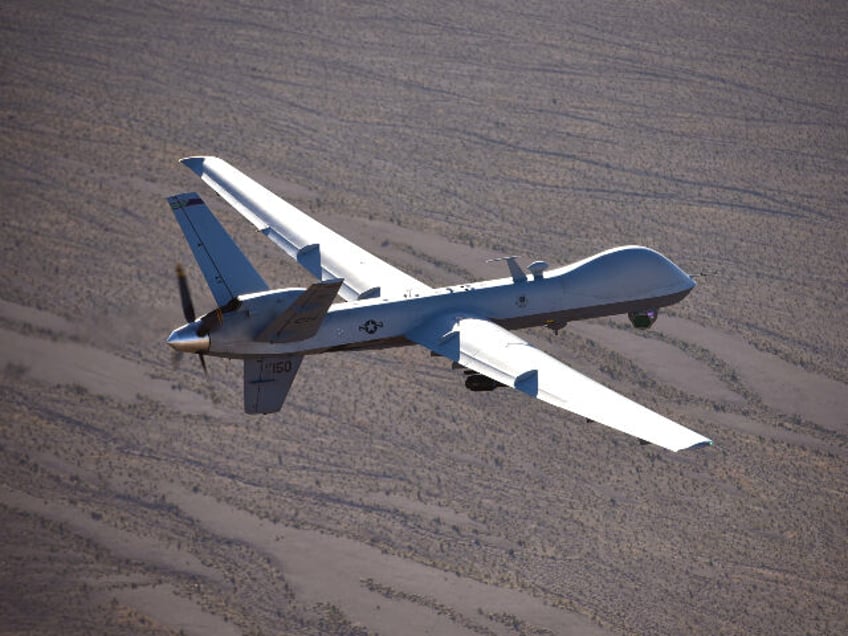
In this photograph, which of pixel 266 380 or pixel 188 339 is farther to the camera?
pixel 266 380

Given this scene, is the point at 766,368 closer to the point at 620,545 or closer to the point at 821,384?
the point at 821,384

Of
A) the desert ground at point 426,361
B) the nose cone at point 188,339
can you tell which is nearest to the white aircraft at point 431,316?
the nose cone at point 188,339

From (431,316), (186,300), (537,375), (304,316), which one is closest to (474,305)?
(431,316)

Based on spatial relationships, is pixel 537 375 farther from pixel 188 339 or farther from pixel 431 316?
pixel 188 339

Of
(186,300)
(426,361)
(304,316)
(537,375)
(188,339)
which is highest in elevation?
(186,300)

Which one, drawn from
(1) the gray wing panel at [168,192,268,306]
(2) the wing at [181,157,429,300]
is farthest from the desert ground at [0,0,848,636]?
(2) the wing at [181,157,429,300]

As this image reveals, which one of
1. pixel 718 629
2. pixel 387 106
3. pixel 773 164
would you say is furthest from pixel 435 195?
pixel 718 629

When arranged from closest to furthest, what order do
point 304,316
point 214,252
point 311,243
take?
1. point 304,316
2. point 214,252
3. point 311,243

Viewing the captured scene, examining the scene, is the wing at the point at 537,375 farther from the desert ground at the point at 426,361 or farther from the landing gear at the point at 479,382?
the desert ground at the point at 426,361
